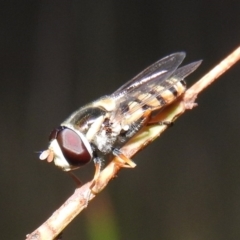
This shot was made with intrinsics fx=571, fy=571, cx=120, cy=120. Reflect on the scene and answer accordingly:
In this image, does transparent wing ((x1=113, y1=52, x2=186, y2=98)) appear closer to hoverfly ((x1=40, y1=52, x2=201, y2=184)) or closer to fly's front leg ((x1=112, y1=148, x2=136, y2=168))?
hoverfly ((x1=40, y1=52, x2=201, y2=184))

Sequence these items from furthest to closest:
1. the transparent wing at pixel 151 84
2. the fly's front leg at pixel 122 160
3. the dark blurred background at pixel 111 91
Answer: the dark blurred background at pixel 111 91
the transparent wing at pixel 151 84
the fly's front leg at pixel 122 160

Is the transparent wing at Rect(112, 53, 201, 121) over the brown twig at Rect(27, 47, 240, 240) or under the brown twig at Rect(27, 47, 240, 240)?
over

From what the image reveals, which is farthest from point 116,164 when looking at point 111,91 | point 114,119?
point 111,91

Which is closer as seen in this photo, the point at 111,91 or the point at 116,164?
the point at 116,164

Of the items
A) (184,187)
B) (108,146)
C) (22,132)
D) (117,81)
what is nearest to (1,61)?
(22,132)

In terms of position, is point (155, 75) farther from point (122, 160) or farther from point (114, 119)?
Result: point (122, 160)

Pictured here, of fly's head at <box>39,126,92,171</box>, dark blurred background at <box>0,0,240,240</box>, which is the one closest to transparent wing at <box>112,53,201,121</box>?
fly's head at <box>39,126,92,171</box>

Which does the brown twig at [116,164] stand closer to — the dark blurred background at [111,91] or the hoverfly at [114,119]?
the hoverfly at [114,119]

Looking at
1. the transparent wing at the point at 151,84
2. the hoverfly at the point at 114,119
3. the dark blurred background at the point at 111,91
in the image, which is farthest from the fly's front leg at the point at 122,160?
the dark blurred background at the point at 111,91
